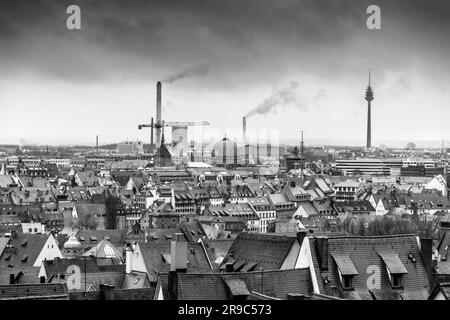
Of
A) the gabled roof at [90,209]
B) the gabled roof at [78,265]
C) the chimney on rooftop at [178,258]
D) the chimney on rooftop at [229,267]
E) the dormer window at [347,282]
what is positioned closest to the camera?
the chimney on rooftop at [178,258]

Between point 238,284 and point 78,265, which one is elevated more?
point 238,284

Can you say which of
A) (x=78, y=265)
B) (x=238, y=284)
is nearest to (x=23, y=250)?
(x=78, y=265)

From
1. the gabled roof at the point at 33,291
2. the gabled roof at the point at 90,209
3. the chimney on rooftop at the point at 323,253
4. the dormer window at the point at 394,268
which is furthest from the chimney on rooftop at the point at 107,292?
the gabled roof at the point at 90,209

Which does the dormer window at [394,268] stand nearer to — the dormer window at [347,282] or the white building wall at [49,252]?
the dormer window at [347,282]

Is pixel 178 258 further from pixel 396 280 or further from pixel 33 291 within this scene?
pixel 396 280

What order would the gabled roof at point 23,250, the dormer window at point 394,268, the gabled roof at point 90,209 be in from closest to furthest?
1. the dormer window at point 394,268
2. the gabled roof at point 23,250
3. the gabled roof at point 90,209

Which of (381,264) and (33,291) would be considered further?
(381,264)

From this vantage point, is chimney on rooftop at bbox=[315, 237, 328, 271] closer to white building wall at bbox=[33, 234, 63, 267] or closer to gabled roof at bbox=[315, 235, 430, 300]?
gabled roof at bbox=[315, 235, 430, 300]
